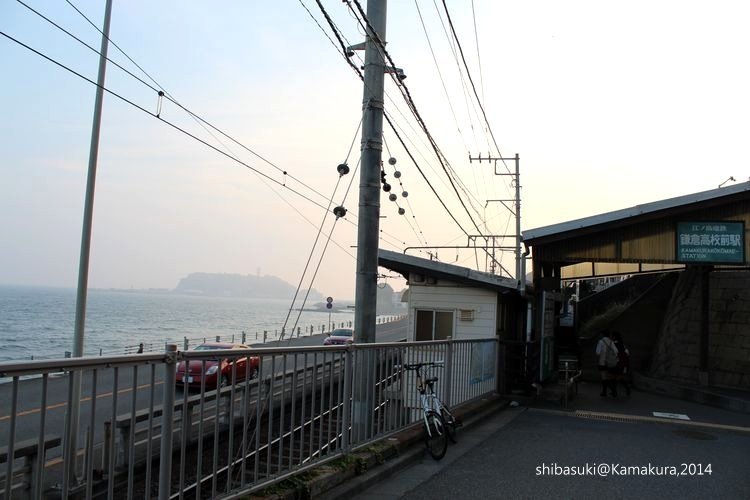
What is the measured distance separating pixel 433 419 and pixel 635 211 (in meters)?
9.99

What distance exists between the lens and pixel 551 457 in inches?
319

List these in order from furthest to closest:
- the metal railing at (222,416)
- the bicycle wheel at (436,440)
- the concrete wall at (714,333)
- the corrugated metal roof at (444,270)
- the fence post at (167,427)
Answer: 1. the concrete wall at (714,333)
2. the corrugated metal roof at (444,270)
3. the bicycle wheel at (436,440)
4. the fence post at (167,427)
5. the metal railing at (222,416)

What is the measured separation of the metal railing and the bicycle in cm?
22

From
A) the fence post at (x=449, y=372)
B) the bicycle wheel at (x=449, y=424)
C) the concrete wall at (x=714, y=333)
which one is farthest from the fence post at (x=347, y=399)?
the concrete wall at (x=714, y=333)

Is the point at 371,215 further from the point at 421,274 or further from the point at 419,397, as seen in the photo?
the point at 421,274

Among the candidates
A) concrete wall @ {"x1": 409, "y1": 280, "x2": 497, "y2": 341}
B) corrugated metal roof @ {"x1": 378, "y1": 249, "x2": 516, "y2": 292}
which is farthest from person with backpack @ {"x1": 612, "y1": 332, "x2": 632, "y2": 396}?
concrete wall @ {"x1": 409, "y1": 280, "x2": 497, "y2": 341}

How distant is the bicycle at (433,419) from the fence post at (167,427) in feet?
13.9

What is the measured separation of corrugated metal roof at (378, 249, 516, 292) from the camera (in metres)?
15.1

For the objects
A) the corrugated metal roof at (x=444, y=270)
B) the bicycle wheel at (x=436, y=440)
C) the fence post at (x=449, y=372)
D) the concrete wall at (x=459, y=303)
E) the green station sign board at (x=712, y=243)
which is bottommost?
the bicycle wheel at (x=436, y=440)

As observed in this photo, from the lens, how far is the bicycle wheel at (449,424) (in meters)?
8.08

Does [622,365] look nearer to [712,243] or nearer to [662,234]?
[662,234]

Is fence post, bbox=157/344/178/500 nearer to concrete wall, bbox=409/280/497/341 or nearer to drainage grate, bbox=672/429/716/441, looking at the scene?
drainage grate, bbox=672/429/716/441

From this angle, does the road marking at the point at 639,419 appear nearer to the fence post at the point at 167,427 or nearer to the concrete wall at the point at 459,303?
the concrete wall at the point at 459,303

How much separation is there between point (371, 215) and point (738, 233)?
36.7 ft
